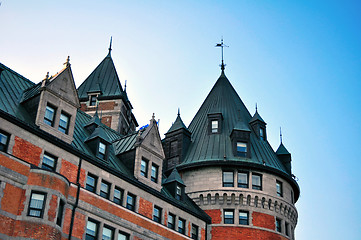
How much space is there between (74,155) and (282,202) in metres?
20.6

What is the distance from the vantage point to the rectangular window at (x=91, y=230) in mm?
31422

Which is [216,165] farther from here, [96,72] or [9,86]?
[96,72]

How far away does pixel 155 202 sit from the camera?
3694cm

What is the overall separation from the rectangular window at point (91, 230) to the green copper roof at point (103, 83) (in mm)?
32567

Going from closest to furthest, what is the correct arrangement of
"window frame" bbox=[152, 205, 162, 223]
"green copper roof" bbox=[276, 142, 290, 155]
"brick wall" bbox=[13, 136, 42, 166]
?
"brick wall" bbox=[13, 136, 42, 166] < "window frame" bbox=[152, 205, 162, 223] < "green copper roof" bbox=[276, 142, 290, 155]

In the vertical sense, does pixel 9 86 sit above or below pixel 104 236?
above

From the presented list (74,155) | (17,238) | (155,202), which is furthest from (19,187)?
(155,202)

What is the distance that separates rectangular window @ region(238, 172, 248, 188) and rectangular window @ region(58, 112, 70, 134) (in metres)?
17.1

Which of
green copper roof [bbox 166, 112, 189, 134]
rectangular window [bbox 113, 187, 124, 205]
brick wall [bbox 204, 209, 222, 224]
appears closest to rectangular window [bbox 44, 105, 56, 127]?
rectangular window [bbox 113, 187, 124, 205]

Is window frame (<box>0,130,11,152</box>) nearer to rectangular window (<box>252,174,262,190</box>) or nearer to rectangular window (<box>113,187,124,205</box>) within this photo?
rectangular window (<box>113,187,124,205</box>)

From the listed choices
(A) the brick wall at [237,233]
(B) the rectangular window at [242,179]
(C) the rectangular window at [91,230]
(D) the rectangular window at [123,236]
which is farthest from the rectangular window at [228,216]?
(C) the rectangular window at [91,230]

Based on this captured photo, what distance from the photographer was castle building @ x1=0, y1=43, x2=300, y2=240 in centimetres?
2856

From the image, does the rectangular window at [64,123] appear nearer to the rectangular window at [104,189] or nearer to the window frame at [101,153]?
the window frame at [101,153]

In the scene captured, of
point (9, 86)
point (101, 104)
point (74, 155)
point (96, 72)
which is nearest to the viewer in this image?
point (74, 155)
